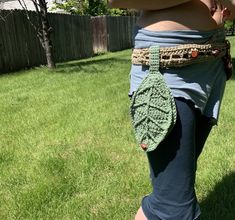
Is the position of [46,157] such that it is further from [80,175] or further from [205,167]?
[205,167]

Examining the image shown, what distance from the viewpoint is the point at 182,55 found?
1829mm

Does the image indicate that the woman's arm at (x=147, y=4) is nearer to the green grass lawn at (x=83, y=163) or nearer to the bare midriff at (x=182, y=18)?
the bare midriff at (x=182, y=18)

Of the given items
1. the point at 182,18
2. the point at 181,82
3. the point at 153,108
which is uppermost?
the point at 182,18

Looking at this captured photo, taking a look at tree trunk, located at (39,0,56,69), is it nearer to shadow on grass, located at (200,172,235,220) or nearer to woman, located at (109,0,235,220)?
shadow on grass, located at (200,172,235,220)

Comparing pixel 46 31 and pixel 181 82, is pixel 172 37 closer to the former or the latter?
pixel 181 82


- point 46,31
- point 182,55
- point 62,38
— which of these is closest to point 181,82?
point 182,55

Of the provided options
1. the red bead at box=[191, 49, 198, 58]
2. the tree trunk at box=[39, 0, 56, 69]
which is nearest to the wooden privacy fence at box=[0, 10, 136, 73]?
the tree trunk at box=[39, 0, 56, 69]

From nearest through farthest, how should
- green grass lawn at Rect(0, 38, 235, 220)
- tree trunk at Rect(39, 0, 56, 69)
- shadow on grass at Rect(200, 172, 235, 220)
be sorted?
shadow on grass at Rect(200, 172, 235, 220) < green grass lawn at Rect(0, 38, 235, 220) < tree trunk at Rect(39, 0, 56, 69)

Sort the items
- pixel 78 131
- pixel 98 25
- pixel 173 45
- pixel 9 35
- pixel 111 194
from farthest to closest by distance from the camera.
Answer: pixel 98 25
pixel 9 35
pixel 78 131
pixel 111 194
pixel 173 45

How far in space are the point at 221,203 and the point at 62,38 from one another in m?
13.4

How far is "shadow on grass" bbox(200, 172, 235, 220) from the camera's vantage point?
10.3 ft

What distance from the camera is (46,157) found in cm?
443

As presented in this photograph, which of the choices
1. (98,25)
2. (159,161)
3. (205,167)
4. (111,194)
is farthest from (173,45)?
(98,25)

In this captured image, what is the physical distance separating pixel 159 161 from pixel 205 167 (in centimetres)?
210
